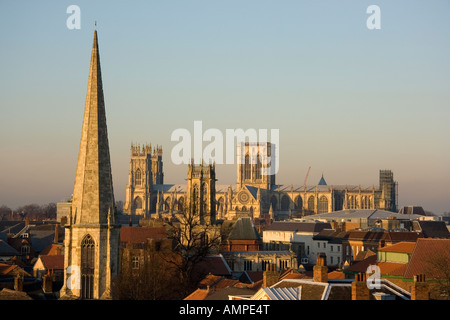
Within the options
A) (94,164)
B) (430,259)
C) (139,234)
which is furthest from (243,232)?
(94,164)

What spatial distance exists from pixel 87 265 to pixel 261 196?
5813 inches

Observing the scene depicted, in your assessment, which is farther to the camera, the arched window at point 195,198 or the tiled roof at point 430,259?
the arched window at point 195,198

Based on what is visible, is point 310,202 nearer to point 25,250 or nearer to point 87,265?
point 25,250

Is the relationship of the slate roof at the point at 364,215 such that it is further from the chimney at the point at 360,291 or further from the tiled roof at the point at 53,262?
the chimney at the point at 360,291

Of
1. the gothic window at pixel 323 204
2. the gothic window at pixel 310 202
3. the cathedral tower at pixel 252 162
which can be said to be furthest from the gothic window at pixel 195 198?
the cathedral tower at pixel 252 162

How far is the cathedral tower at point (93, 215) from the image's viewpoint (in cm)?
3525

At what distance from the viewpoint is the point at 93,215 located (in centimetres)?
3544

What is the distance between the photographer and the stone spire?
116 ft

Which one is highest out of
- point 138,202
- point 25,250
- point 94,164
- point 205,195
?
point 94,164

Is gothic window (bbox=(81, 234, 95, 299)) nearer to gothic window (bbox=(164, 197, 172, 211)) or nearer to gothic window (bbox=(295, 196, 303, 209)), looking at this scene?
gothic window (bbox=(295, 196, 303, 209))

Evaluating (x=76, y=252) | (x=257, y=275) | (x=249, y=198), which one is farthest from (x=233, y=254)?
(x=249, y=198)

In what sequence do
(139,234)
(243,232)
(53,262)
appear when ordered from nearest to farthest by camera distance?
1. (53,262)
2. (139,234)
3. (243,232)

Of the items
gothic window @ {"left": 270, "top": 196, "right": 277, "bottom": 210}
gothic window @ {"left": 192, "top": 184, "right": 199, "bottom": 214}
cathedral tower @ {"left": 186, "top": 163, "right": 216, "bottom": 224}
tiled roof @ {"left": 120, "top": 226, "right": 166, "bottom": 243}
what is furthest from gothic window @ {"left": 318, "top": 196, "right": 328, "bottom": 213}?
tiled roof @ {"left": 120, "top": 226, "right": 166, "bottom": 243}

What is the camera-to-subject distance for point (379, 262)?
51.0 m
